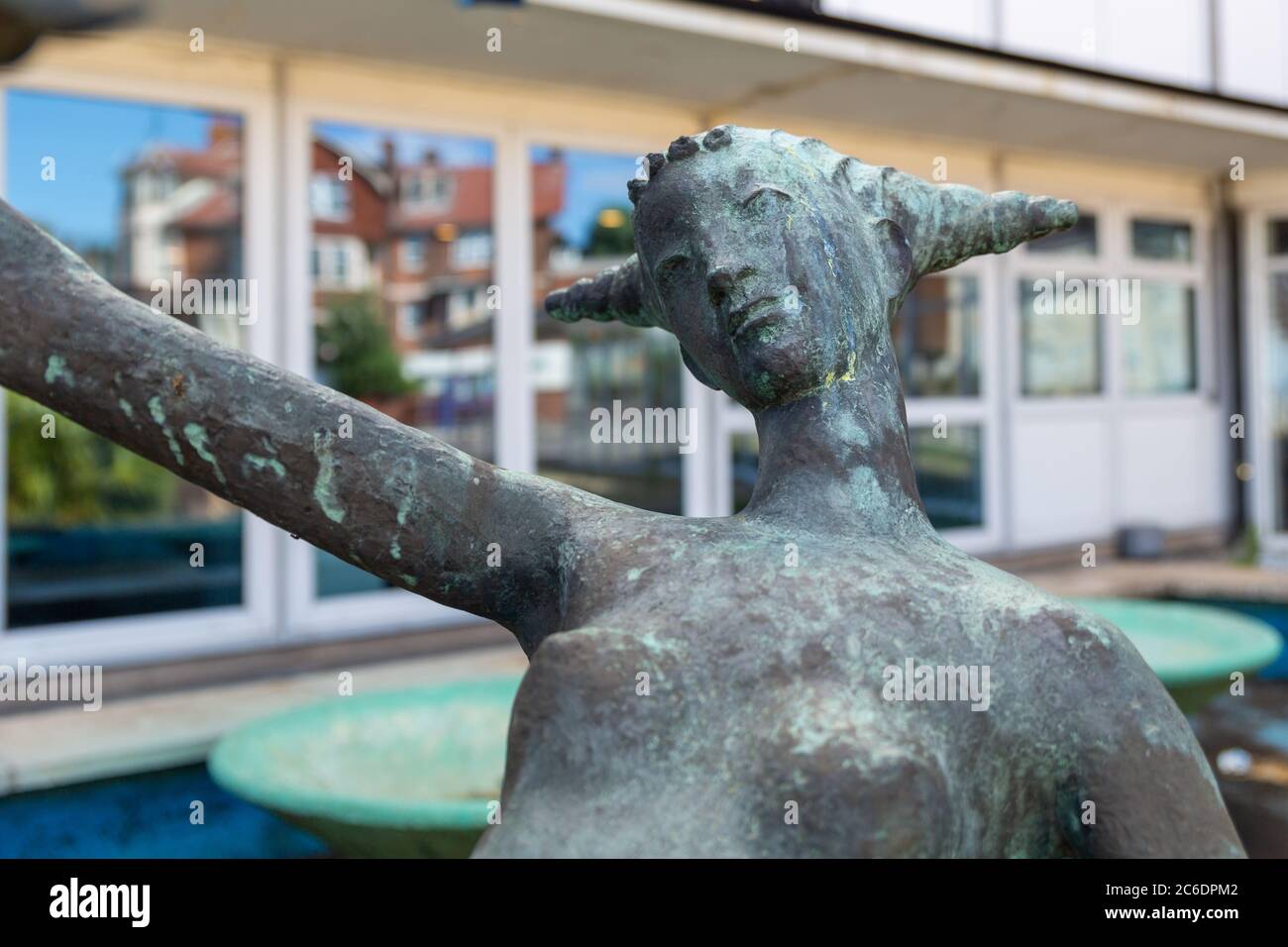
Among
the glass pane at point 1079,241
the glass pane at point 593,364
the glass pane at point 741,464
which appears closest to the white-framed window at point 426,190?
the glass pane at point 593,364

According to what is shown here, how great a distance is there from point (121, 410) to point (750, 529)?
561mm

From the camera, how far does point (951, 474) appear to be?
27.9ft

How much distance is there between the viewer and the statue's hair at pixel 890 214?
1.12 m

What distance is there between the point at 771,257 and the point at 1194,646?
14.3 feet

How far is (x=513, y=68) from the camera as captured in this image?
5.98 metres

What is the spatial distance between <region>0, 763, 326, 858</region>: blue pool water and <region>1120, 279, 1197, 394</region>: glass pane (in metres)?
7.53

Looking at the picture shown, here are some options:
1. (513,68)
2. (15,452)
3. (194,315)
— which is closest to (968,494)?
(513,68)

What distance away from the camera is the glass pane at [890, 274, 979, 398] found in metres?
8.38

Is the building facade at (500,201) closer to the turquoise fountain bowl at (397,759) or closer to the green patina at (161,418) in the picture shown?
the turquoise fountain bowl at (397,759)

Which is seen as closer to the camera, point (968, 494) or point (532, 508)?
point (532, 508)

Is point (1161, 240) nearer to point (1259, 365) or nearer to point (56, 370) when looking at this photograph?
point (1259, 365)
